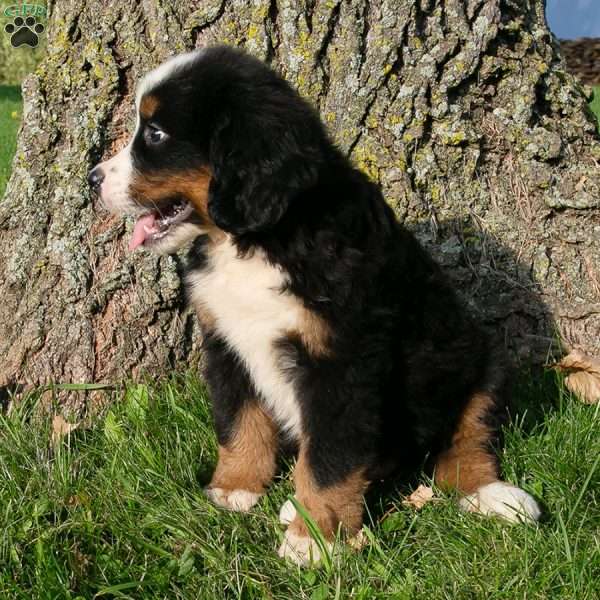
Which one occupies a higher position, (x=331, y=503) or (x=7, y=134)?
(x=331, y=503)

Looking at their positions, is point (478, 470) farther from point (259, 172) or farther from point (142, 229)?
point (142, 229)

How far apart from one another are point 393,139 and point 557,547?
6.08ft

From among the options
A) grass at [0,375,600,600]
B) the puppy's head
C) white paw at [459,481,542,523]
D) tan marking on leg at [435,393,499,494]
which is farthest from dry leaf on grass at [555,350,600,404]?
the puppy's head

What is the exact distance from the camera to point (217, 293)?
276 centimetres

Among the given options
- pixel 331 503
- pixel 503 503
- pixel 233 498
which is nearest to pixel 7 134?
pixel 233 498

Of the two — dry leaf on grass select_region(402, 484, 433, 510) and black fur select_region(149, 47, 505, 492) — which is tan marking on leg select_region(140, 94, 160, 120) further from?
dry leaf on grass select_region(402, 484, 433, 510)

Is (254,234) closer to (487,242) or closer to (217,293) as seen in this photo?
(217,293)

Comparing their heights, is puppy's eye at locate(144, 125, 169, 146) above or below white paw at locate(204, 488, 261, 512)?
above

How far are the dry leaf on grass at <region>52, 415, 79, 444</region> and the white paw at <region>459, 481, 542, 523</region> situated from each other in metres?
1.52

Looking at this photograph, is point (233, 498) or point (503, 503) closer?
point (503, 503)

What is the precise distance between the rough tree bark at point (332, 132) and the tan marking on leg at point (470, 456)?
79cm

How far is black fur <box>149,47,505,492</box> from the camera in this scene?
2471mm

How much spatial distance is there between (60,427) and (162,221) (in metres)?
1.07

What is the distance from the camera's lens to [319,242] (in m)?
2.60
